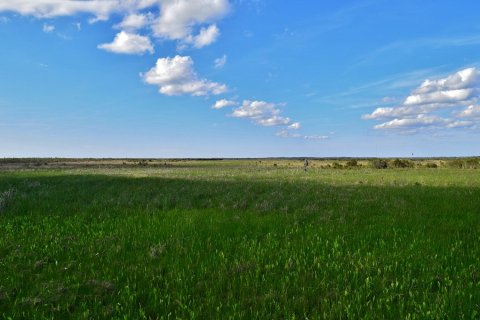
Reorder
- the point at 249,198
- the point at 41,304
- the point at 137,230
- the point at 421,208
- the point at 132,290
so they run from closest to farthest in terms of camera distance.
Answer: the point at 41,304
the point at 132,290
the point at 137,230
the point at 421,208
the point at 249,198

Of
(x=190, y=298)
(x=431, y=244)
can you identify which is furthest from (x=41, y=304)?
(x=431, y=244)

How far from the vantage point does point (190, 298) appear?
6336 millimetres

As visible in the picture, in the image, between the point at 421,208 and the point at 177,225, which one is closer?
the point at 177,225

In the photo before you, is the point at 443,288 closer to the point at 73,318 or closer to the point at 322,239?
the point at 322,239

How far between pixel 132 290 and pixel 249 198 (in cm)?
1120

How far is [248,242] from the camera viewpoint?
9391 millimetres

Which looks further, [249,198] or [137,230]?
[249,198]

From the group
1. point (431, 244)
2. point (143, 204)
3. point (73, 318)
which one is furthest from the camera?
point (143, 204)

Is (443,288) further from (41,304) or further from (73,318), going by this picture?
(41,304)

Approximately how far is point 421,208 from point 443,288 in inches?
352

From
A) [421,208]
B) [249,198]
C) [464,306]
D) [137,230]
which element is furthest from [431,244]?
[249,198]

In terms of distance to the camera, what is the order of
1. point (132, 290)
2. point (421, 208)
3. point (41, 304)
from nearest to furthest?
point (41, 304)
point (132, 290)
point (421, 208)

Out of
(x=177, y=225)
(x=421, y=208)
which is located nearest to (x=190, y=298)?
(x=177, y=225)

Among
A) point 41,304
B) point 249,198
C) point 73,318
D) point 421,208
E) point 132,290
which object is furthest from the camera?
point 249,198
